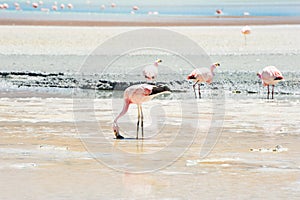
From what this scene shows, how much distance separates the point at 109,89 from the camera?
49.7 ft

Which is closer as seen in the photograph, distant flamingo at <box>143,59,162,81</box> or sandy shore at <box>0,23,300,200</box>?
sandy shore at <box>0,23,300,200</box>

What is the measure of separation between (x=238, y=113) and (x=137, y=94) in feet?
8.24

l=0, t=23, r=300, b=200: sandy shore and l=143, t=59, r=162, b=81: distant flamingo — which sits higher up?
l=143, t=59, r=162, b=81: distant flamingo

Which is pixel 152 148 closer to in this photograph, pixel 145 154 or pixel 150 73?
pixel 145 154

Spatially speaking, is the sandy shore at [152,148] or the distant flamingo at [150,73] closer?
the sandy shore at [152,148]

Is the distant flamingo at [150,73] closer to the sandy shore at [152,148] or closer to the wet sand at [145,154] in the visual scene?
the sandy shore at [152,148]

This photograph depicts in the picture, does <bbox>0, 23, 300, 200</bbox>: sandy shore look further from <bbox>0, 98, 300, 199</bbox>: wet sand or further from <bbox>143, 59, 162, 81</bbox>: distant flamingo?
<bbox>143, 59, 162, 81</bbox>: distant flamingo

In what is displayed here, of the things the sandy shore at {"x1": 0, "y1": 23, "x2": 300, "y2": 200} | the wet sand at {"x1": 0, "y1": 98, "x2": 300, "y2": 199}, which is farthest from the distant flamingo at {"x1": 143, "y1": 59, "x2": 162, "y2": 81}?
the wet sand at {"x1": 0, "y1": 98, "x2": 300, "y2": 199}

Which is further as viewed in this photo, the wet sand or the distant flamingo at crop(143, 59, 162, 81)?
the distant flamingo at crop(143, 59, 162, 81)

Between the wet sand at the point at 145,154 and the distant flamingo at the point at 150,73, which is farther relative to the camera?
the distant flamingo at the point at 150,73

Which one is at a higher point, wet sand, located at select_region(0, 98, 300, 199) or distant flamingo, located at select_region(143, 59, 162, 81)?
distant flamingo, located at select_region(143, 59, 162, 81)

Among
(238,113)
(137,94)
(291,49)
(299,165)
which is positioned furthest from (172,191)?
(291,49)

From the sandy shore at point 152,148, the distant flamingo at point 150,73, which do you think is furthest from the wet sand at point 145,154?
the distant flamingo at point 150,73

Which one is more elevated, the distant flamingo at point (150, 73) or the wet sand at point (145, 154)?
the distant flamingo at point (150, 73)
